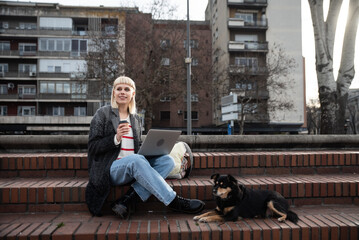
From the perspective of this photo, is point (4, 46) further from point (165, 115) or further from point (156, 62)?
point (156, 62)

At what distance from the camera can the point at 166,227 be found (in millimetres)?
2871

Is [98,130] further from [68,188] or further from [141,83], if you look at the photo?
[141,83]

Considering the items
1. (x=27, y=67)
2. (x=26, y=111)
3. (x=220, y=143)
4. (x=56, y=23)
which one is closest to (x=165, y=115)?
(x=26, y=111)

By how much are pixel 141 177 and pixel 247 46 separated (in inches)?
1394

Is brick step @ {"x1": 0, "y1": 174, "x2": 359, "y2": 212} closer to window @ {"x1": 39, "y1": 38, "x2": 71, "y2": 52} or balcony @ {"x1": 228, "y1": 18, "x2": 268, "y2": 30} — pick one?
balcony @ {"x1": 228, "y1": 18, "x2": 268, "y2": 30}

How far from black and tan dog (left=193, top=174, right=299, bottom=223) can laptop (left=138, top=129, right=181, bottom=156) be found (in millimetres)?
749

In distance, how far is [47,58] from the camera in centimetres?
3544

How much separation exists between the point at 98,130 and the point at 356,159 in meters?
3.89

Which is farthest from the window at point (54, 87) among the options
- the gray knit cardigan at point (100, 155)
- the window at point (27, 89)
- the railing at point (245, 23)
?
the gray knit cardigan at point (100, 155)

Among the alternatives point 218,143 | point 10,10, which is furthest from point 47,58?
point 218,143

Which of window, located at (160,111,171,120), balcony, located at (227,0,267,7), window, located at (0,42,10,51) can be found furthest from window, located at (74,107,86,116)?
balcony, located at (227,0,267,7)

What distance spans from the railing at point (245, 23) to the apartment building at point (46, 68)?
13.4 m

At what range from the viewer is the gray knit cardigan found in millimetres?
3205

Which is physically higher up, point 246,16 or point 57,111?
point 246,16
